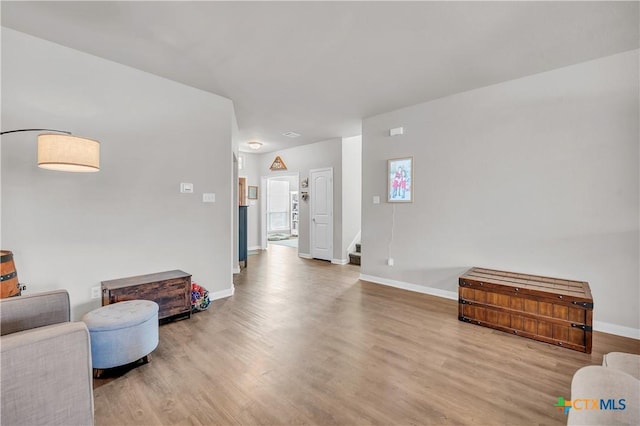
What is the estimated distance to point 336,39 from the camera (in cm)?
250

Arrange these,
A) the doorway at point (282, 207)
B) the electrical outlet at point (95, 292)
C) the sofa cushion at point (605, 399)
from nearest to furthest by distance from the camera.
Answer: the sofa cushion at point (605, 399) → the electrical outlet at point (95, 292) → the doorway at point (282, 207)

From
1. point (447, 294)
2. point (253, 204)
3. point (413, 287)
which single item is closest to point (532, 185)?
point (447, 294)

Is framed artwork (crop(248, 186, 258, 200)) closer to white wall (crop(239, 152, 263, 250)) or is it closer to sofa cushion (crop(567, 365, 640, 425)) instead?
white wall (crop(239, 152, 263, 250))

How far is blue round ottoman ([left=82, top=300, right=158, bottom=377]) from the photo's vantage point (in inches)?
79.6

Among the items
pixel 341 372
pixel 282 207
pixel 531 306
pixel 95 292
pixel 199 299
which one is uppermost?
pixel 282 207

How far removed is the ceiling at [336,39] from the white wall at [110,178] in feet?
0.77

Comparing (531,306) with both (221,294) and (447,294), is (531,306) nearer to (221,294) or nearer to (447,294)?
(447,294)

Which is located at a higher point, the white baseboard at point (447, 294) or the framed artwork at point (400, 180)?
the framed artwork at point (400, 180)

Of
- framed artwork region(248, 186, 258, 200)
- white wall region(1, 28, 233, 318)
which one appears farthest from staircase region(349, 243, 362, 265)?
framed artwork region(248, 186, 258, 200)

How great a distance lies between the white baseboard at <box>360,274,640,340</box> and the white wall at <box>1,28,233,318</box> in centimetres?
240

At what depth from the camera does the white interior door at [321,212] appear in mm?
6357

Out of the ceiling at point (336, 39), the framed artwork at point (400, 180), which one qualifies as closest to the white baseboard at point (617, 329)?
the framed artwork at point (400, 180)

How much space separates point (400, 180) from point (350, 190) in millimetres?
2045

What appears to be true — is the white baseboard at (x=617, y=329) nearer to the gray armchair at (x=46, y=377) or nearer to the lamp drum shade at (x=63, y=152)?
the gray armchair at (x=46, y=377)
